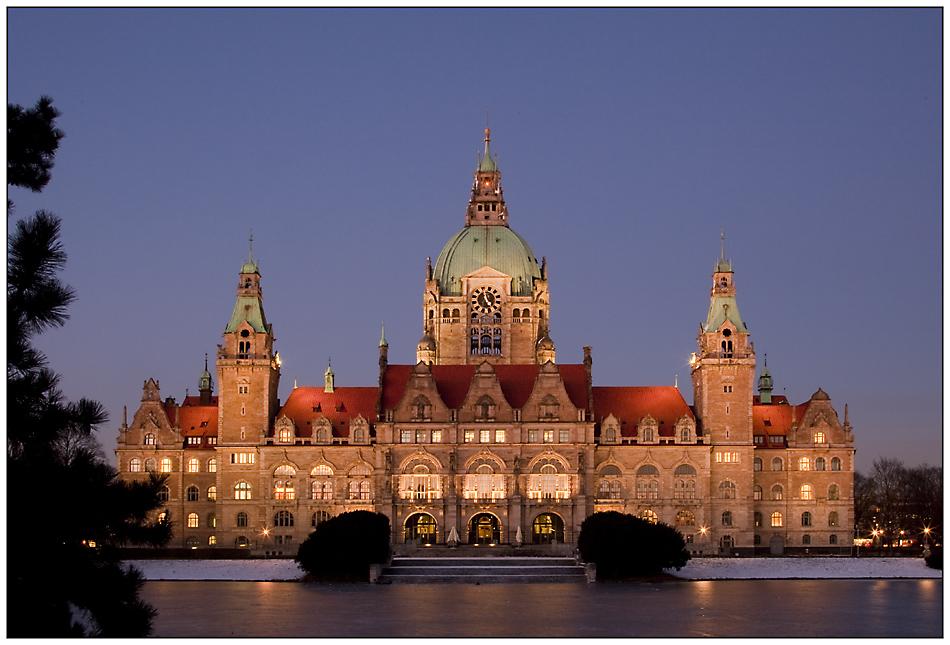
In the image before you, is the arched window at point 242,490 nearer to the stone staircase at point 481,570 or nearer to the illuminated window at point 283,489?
the illuminated window at point 283,489

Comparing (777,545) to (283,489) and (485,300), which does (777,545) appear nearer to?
(485,300)

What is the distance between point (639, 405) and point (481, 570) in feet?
128

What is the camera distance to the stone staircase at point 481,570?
78.7 meters

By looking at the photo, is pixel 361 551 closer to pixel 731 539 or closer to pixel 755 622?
pixel 755 622

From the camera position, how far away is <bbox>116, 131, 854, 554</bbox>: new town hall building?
111 m

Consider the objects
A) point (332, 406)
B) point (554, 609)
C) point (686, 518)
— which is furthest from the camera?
point (332, 406)

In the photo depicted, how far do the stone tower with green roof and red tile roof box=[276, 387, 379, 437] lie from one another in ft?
6.10

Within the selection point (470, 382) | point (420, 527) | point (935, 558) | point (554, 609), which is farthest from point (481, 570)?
point (470, 382)

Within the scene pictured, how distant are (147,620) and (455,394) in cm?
8889

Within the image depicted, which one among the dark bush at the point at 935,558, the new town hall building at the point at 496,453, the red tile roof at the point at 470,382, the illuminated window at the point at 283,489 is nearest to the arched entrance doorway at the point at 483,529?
the new town hall building at the point at 496,453

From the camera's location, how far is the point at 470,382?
11712 centimetres

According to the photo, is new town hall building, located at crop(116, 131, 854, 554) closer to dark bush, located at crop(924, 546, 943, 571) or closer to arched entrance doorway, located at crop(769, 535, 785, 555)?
arched entrance doorway, located at crop(769, 535, 785, 555)

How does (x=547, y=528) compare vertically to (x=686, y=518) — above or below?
below

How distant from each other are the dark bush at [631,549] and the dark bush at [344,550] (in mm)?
12977
